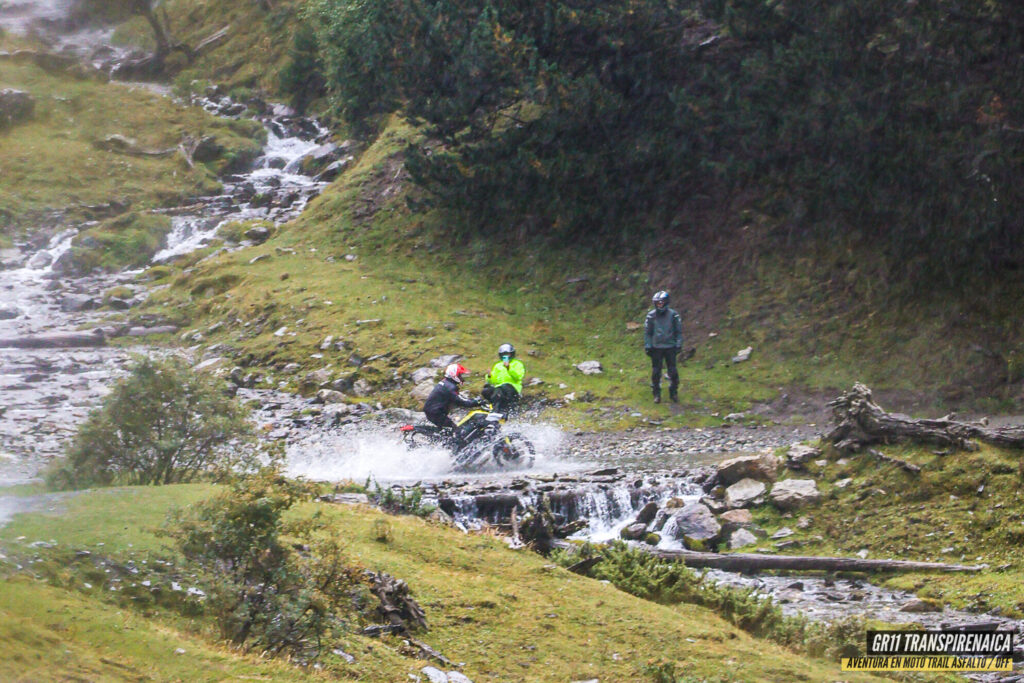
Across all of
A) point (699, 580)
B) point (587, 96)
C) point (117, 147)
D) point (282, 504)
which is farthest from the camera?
point (117, 147)

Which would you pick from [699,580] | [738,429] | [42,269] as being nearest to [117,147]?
[42,269]

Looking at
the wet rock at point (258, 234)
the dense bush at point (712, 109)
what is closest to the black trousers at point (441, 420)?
the dense bush at point (712, 109)

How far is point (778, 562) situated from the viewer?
1300cm

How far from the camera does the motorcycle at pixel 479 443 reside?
18875 millimetres

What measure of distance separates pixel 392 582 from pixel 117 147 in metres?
35.8

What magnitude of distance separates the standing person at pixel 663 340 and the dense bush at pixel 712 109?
6.16 metres

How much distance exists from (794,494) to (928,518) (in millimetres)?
1871

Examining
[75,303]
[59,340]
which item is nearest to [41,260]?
[59,340]

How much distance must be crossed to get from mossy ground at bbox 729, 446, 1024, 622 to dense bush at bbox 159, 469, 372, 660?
Answer: 753 cm

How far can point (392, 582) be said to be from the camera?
8.92m

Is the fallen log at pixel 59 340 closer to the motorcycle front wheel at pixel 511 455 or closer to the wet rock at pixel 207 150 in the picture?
the motorcycle front wheel at pixel 511 455

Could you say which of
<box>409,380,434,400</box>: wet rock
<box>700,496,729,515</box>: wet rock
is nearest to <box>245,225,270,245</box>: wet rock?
<box>409,380,434,400</box>: wet rock

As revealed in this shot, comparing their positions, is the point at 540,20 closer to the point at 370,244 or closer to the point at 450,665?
the point at 370,244

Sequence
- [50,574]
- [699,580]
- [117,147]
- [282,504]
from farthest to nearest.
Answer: [117,147] → [699,580] → [282,504] → [50,574]
